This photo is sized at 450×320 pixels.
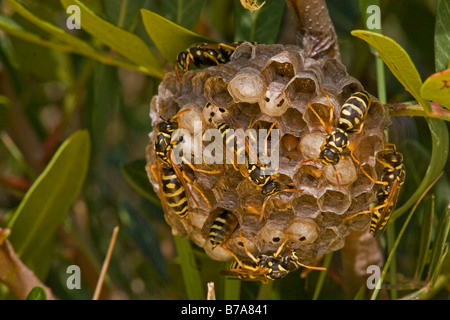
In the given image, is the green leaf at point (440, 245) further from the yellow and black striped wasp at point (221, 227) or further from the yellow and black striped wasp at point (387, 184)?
the yellow and black striped wasp at point (221, 227)

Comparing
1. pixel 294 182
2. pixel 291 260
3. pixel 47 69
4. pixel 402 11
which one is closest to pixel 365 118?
pixel 294 182

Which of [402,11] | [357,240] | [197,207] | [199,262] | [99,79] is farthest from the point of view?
[402,11]

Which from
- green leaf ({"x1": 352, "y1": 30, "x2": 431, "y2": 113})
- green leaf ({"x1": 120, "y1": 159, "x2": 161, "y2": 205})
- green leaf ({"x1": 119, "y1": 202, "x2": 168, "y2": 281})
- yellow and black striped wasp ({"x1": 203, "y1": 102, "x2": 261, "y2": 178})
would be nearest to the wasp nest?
yellow and black striped wasp ({"x1": 203, "y1": 102, "x2": 261, "y2": 178})

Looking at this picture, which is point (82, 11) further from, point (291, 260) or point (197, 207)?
point (291, 260)

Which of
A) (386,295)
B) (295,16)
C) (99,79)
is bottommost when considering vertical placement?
(386,295)

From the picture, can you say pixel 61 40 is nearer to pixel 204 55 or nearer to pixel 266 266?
pixel 204 55

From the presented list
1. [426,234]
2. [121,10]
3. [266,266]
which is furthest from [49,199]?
[426,234]

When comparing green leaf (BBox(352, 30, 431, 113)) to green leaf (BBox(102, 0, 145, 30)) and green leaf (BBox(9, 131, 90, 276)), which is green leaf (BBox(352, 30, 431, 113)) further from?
green leaf (BBox(9, 131, 90, 276))
